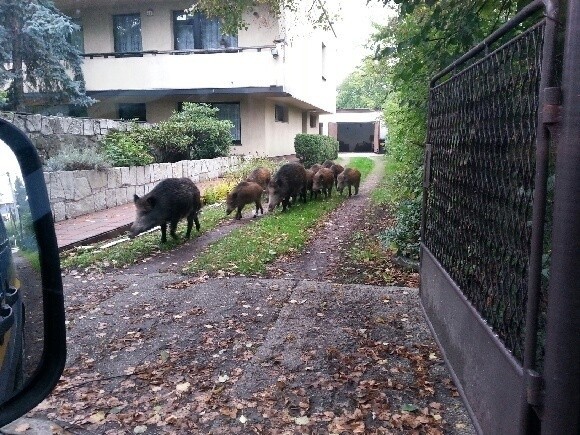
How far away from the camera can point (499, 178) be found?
8.86 feet

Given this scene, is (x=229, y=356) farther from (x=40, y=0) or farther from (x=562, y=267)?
(x=40, y=0)

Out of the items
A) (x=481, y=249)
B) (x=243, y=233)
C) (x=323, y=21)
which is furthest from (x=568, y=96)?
(x=323, y=21)

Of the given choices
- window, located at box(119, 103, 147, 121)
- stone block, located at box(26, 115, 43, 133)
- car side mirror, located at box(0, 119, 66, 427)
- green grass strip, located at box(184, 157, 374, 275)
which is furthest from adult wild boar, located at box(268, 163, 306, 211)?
window, located at box(119, 103, 147, 121)

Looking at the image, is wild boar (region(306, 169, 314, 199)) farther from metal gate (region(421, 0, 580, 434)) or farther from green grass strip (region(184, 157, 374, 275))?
metal gate (region(421, 0, 580, 434))

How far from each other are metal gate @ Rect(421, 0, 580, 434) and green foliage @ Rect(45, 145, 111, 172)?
27.3 ft

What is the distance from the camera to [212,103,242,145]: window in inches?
790

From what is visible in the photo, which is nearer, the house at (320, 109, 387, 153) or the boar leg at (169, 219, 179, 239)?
the boar leg at (169, 219, 179, 239)

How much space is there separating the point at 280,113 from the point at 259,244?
51.1 feet

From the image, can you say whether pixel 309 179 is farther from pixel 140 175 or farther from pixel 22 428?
pixel 22 428

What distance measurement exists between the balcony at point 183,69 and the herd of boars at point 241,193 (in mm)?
4433

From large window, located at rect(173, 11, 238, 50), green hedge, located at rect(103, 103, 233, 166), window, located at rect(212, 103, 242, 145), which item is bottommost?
green hedge, located at rect(103, 103, 233, 166)

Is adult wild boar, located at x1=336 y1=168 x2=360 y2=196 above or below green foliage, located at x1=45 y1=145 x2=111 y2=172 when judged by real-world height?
below

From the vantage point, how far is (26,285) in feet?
5.74

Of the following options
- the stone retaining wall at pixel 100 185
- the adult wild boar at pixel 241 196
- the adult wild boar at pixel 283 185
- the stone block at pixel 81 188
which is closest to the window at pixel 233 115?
the stone retaining wall at pixel 100 185
